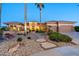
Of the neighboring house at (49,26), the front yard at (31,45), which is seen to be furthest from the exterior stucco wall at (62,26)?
the front yard at (31,45)

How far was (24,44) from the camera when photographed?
6129mm

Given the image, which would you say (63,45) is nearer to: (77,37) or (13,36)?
(77,37)

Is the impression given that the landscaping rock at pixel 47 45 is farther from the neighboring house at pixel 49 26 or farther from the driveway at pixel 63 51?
the neighboring house at pixel 49 26

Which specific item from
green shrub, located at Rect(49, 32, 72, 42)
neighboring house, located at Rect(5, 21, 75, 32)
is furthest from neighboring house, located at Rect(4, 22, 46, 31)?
green shrub, located at Rect(49, 32, 72, 42)

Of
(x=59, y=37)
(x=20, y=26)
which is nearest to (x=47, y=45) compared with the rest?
(x=59, y=37)

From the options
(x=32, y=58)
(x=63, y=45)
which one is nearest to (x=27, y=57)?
(x=32, y=58)

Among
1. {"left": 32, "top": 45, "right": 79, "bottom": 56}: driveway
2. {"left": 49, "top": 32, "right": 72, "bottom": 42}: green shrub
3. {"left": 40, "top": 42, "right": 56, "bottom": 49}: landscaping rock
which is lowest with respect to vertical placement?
{"left": 32, "top": 45, "right": 79, "bottom": 56}: driveway

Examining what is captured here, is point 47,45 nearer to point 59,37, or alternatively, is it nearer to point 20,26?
point 59,37

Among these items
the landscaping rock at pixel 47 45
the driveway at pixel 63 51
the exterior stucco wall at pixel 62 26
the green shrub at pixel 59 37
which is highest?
the exterior stucco wall at pixel 62 26

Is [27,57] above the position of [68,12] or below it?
below

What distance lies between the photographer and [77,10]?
6.11m

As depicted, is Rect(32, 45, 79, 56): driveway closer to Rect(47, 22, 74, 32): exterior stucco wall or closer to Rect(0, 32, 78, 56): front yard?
Rect(0, 32, 78, 56): front yard

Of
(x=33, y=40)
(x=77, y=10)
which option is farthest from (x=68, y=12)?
(x=33, y=40)

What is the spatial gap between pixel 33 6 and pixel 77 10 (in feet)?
1.70
